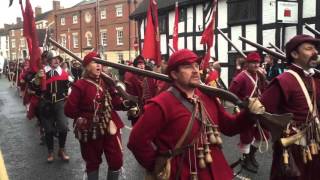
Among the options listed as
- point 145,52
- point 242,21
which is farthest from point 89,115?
point 242,21

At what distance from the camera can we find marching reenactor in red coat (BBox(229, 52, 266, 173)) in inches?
283

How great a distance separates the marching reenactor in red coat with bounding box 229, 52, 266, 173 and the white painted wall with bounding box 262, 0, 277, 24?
33.7 feet

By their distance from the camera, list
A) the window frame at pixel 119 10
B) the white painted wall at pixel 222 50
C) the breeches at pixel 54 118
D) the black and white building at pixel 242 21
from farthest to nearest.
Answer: the window frame at pixel 119 10
the white painted wall at pixel 222 50
the black and white building at pixel 242 21
the breeches at pixel 54 118

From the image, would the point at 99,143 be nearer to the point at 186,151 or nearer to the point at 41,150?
the point at 186,151

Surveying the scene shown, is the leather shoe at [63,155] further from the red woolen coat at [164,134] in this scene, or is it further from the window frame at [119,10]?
the window frame at [119,10]

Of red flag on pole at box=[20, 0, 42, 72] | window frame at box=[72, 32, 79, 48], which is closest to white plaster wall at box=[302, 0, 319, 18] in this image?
red flag on pole at box=[20, 0, 42, 72]

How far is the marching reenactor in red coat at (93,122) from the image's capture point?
565 centimetres

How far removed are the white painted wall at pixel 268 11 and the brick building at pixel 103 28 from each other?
2862cm

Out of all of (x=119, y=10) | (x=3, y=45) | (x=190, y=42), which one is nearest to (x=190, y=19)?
(x=190, y=42)

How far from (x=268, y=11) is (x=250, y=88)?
35.6ft

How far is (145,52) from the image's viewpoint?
6.94 metres

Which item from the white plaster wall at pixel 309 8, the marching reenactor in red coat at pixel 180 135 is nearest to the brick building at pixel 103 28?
the white plaster wall at pixel 309 8

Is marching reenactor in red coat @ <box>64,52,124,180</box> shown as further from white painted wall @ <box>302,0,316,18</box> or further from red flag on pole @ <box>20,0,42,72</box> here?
white painted wall @ <box>302,0,316,18</box>

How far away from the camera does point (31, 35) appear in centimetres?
640
